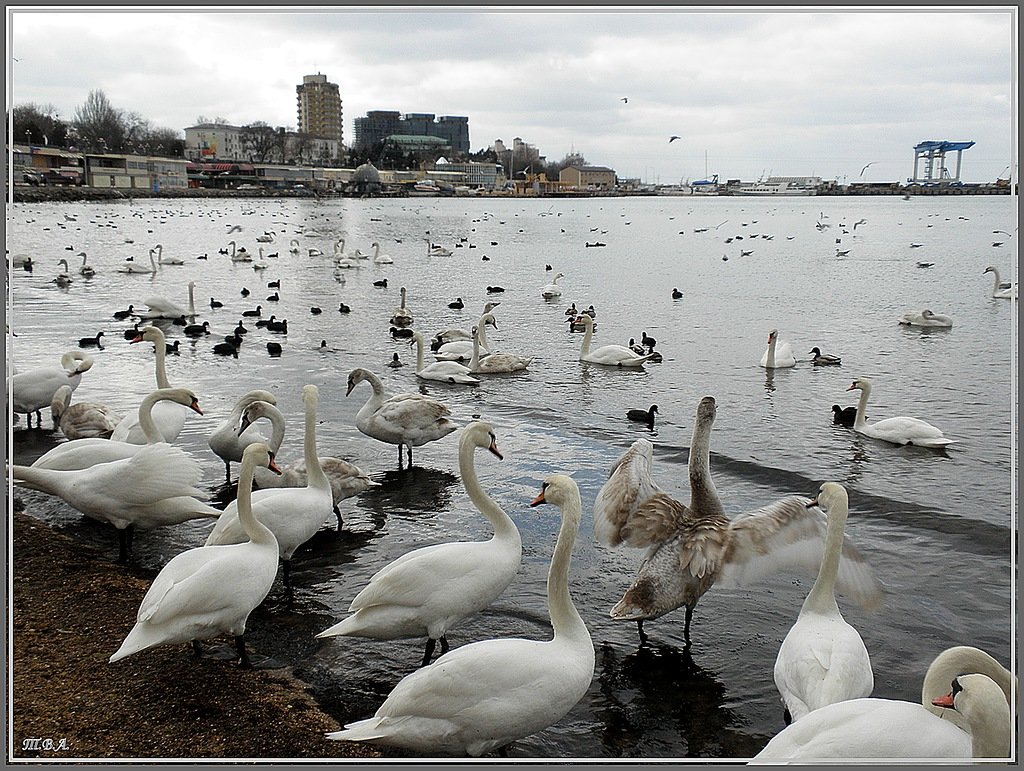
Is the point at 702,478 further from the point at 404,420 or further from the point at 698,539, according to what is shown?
the point at 404,420

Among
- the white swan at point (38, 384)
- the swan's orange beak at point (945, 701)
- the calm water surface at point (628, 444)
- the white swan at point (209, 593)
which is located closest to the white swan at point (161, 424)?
the calm water surface at point (628, 444)

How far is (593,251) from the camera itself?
57.1 metres

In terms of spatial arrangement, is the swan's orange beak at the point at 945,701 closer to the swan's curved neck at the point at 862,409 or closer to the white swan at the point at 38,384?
the swan's curved neck at the point at 862,409

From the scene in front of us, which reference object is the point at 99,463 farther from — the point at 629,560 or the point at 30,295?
the point at 30,295

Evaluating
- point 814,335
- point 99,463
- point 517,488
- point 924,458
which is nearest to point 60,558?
point 99,463

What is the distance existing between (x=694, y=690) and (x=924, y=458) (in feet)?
26.4

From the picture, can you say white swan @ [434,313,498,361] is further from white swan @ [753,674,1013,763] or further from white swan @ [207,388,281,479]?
white swan @ [753,674,1013,763]

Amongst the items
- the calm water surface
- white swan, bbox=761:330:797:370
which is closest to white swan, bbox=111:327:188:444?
the calm water surface

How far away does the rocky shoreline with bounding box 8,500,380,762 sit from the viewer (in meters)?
4.79

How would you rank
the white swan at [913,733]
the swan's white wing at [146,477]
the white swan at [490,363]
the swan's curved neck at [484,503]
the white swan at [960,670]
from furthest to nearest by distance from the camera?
1. the white swan at [490,363]
2. the swan's white wing at [146,477]
3. the swan's curved neck at [484,503]
4. the white swan at [960,670]
5. the white swan at [913,733]

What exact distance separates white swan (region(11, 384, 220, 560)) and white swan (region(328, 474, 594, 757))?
3.70m

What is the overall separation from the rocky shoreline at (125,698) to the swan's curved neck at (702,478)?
3.52 metres

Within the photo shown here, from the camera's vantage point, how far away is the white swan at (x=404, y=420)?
449 inches

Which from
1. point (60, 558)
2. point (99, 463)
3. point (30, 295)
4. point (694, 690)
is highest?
point (30, 295)
